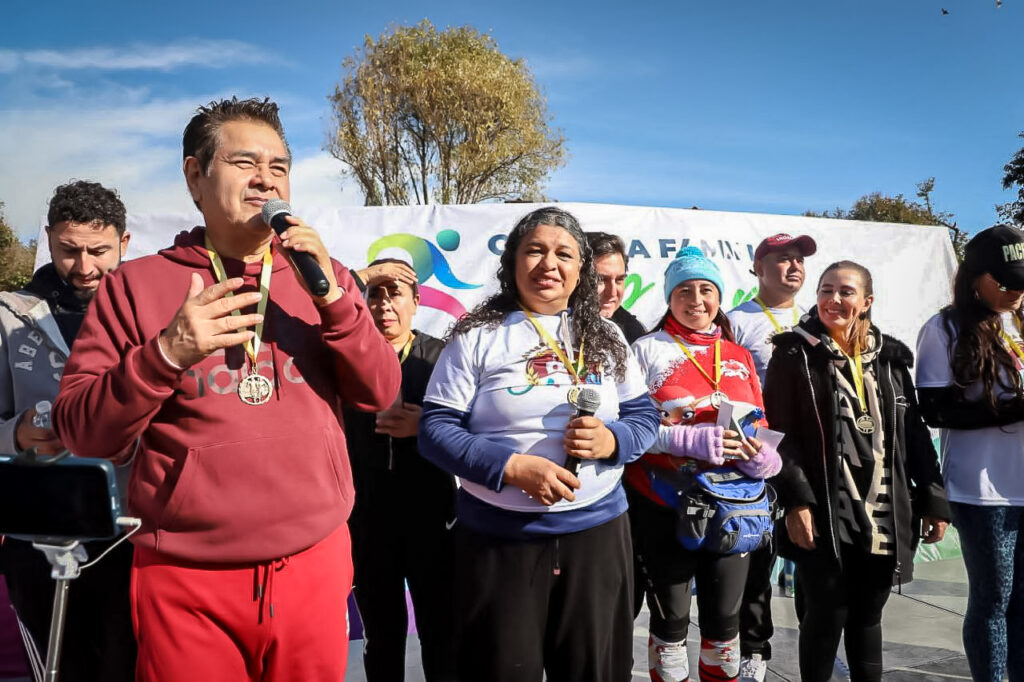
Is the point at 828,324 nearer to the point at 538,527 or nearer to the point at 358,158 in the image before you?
the point at 538,527

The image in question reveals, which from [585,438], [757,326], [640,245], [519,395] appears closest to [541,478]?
[585,438]

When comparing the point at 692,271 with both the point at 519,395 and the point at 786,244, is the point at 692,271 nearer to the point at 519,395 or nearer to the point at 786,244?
the point at 519,395

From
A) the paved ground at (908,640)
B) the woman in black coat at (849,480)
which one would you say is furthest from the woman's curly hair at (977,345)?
the paved ground at (908,640)

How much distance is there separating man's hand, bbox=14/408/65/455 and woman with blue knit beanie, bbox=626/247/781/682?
76.3 inches

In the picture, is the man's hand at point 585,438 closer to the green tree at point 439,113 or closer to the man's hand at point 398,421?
the man's hand at point 398,421

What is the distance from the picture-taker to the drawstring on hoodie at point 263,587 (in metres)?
1.63

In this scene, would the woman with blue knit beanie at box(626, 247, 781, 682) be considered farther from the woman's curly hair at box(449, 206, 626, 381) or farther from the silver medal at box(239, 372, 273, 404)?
the silver medal at box(239, 372, 273, 404)

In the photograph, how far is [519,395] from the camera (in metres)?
2.24

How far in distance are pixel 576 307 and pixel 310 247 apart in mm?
1184

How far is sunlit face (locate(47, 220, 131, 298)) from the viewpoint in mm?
2475

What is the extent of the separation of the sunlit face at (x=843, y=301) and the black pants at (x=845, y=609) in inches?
35.3

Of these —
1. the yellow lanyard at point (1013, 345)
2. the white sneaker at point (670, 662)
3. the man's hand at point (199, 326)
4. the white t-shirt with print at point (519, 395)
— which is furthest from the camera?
the yellow lanyard at point (1013, 345)

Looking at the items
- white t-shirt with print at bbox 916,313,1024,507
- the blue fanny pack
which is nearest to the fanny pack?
the blue fanny pack

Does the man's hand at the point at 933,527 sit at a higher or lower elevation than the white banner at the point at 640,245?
lower
